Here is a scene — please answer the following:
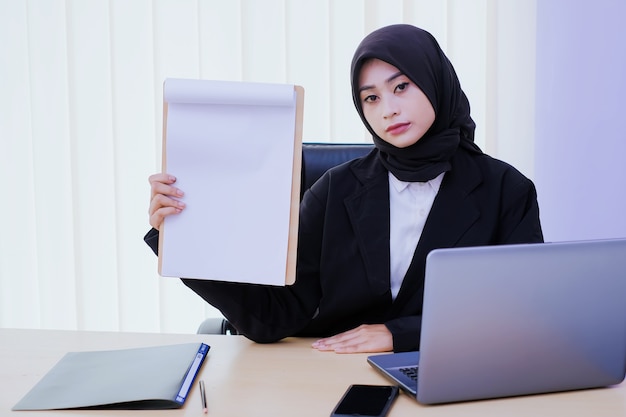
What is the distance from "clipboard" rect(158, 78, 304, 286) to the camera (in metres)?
1.06

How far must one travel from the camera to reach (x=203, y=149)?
1071 millimetres

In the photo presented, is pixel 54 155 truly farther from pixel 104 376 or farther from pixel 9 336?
pixel 104 376

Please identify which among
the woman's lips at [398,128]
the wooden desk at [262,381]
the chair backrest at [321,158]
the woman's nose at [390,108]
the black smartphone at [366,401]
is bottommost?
the wooden desk at [262,381]

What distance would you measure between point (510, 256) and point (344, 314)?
59 cm

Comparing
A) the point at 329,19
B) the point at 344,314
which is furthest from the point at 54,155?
the point at 344,314

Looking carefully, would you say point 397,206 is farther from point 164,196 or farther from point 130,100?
point 130,100

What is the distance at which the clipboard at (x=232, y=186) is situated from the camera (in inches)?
41.8

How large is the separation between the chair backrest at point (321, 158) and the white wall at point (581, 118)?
2.74 feet

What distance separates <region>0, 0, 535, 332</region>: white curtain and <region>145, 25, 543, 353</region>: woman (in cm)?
91

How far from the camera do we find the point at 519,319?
0.84 m

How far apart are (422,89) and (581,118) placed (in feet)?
3.26

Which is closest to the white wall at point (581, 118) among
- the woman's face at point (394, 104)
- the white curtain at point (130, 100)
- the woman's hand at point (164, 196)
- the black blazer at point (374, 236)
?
the white curtain at point (130, 100)

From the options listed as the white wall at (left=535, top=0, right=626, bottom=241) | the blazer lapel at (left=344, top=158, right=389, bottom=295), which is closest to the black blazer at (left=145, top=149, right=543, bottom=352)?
the blazer lapel at (left=344, top=158, right=389, bottom=295)

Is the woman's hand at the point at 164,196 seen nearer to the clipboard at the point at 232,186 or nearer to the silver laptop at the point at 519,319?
the clipboard at the point at 232,186
